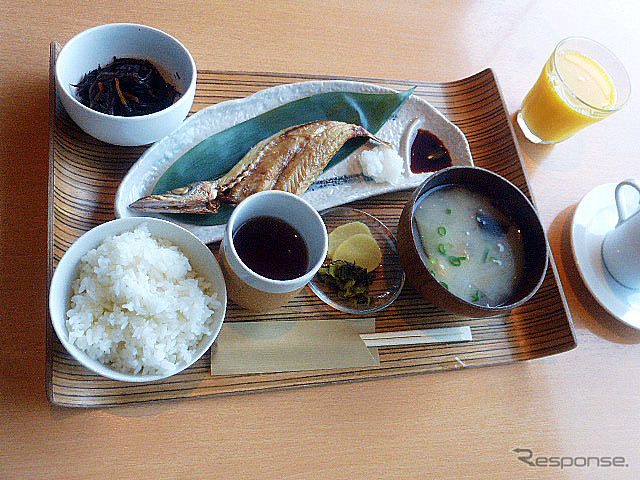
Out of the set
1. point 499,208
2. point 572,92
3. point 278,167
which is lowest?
point 278,167

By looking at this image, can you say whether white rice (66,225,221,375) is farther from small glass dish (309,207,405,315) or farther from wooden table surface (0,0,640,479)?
small glass dish (309,207,405,315)

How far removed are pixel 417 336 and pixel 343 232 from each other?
35 cm

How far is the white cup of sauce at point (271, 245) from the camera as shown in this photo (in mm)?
1155

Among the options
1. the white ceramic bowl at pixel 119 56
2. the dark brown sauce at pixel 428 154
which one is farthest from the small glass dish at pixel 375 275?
the white ceramic bowl at pixel 119 56

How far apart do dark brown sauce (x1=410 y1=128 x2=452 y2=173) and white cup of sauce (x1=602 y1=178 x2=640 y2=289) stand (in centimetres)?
53

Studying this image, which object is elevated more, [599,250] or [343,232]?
[599,250]

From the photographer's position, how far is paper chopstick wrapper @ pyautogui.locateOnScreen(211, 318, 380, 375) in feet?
4.02

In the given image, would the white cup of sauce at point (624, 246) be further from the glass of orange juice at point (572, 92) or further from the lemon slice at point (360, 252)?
the lemon slice at point (360, 252)

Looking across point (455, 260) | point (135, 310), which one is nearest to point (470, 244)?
point (455, 260)

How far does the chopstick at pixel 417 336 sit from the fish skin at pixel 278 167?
0.45 m

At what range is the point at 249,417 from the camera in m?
1.19

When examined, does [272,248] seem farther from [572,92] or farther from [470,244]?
[572,92]

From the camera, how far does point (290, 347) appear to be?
127 centimetres

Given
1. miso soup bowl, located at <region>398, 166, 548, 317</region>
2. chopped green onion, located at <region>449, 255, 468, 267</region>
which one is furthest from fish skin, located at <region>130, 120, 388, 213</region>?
chopped green onion, located at <region>449, 255, 468, 267</region>
